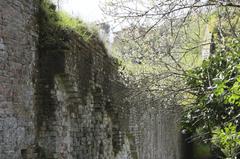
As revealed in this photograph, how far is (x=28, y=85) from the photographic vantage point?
18.2ft

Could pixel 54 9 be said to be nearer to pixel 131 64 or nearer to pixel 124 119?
pixel 124 119

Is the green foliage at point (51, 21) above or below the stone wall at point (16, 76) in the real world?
above

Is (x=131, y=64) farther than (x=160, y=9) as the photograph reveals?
Yes

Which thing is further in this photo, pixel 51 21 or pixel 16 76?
pixel 51 21

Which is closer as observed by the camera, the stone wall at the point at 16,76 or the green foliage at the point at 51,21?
the stone wall at the point at 16,76

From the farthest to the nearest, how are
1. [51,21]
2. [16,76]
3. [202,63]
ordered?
[202,63], [51,21], [16,76]

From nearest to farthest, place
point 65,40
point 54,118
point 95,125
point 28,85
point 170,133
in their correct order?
1. point 28,85
2. point 54,118
3. point 65,40
4. point 95,125
5. point 170,133

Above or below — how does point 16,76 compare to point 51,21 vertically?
below

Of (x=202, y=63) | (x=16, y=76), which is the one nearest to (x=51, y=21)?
(x=16, y=76)

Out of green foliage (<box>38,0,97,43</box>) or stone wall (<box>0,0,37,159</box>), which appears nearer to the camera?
stone wall (<box>0,0,37,159</box>)

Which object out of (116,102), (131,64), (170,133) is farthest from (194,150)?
(116,102)

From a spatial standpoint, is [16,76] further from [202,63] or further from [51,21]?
[202,63]

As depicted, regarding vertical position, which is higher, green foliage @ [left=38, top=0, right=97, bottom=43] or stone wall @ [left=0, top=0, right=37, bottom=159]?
green foliage @ [left=38, top=0, right=97, bottom=43]

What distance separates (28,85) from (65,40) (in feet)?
3.47
